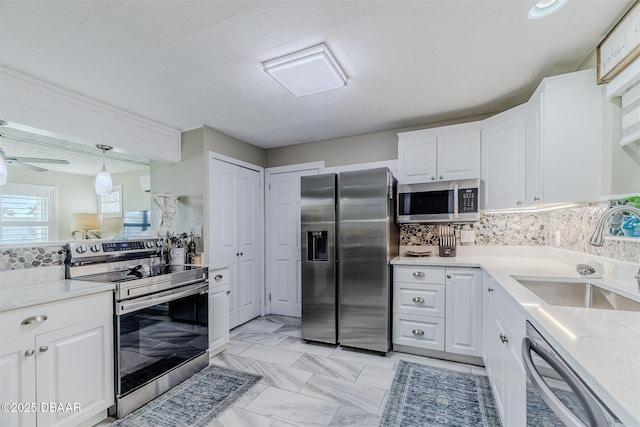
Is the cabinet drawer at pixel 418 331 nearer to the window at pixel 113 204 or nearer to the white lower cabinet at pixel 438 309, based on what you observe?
the white lower cabinet at pixel 438 309

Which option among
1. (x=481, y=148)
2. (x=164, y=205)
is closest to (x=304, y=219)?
(x=164, y=205)

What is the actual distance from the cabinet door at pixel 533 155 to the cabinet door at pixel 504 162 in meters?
0.07

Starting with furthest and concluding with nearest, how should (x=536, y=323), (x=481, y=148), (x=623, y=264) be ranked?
(x=481, y=148) < (x=623, y=264) < (x=536, y=323)

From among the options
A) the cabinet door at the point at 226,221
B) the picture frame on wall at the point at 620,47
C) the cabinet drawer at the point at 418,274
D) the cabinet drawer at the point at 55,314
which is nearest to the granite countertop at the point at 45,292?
the cabinet drawer at the point at 55,314

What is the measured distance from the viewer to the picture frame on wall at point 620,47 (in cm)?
140

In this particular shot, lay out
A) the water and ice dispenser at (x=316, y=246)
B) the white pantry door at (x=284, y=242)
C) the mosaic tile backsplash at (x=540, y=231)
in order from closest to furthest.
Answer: the mosaic tile backsplash at (x=540, y=231) < the water and ice dispenser at (x=316, y=246) < the white pantry door at (x=284, y=242)

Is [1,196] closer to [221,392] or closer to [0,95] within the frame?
[0,95]

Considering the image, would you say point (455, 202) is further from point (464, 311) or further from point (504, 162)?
point (464, 311)

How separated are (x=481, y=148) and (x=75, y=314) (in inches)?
137

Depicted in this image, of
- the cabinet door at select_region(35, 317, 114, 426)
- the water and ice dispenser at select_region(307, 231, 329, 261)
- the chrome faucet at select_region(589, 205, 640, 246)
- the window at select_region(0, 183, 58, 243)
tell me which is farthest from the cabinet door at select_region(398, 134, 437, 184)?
the window at select_region(0, 183, 58, 243)

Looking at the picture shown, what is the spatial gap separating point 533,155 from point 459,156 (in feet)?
2.18

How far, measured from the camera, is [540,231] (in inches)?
107

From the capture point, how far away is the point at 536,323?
3.34ft

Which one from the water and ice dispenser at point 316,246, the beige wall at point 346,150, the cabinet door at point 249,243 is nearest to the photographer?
the water and ice dispenser at point 316,246
